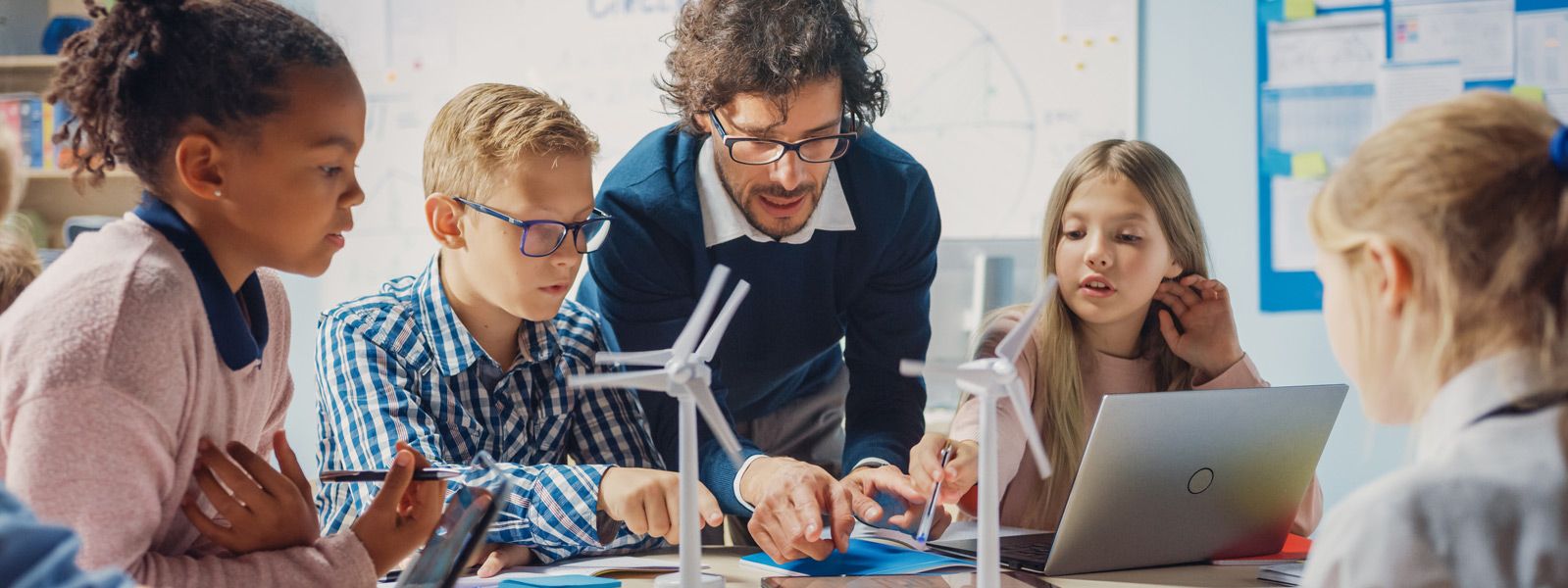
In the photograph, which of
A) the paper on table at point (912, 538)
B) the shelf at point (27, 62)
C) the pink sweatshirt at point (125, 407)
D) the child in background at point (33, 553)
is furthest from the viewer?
the shelf at point (27, 62)

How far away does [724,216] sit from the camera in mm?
1833

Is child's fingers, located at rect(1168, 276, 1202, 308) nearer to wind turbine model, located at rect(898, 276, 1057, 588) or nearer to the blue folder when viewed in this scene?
the blue folder

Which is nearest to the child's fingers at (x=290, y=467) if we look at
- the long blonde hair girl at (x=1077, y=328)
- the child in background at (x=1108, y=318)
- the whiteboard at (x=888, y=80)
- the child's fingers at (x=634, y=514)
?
the child's fingers at (x=634, y=514)

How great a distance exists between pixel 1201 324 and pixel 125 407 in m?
1.66

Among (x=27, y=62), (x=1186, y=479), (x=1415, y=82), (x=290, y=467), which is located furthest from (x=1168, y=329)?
(x=27, y=62)

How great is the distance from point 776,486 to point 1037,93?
6.94ft

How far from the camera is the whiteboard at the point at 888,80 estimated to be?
3105 mm

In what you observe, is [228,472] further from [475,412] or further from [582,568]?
[475,412]

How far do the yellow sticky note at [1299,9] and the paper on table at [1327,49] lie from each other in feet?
0.05

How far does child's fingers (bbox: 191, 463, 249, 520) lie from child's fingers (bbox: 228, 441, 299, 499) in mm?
32

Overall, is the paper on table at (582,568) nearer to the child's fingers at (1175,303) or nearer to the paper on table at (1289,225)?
the child's fingers at (1175,303)

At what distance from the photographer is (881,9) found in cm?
318

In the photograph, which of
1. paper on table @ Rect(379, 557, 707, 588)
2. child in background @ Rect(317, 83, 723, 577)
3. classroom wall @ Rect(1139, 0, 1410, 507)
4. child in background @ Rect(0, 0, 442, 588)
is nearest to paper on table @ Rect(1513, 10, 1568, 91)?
classroom wall @ Rect(1139, 0, 1410, 507)

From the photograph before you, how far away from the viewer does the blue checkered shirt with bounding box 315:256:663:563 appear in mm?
1393
